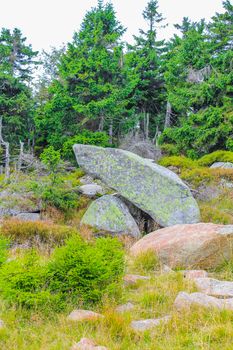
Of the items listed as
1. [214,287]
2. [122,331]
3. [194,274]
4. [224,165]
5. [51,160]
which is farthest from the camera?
[224,165]

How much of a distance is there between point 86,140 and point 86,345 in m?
16.4

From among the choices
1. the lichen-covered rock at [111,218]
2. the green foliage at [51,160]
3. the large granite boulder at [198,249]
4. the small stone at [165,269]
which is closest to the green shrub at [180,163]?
the lichen-covered rock at [111,218]

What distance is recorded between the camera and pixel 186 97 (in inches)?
835

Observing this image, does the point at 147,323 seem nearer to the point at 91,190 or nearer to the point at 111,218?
the point at 111,218

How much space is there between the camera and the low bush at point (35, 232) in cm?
842

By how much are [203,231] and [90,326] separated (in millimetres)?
3367

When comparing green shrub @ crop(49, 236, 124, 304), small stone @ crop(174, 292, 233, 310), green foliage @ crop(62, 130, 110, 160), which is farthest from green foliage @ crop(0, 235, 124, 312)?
green foliage @ crop(62, 130, 110, 160)

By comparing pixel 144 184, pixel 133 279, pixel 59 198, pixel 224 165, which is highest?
pixel 224 165

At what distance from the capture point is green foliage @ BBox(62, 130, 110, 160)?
19203 millimetres

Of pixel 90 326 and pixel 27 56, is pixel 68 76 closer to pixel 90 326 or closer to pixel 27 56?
pixel 27 56

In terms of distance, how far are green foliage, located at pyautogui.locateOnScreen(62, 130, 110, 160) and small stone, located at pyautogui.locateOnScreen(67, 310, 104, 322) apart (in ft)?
51.0

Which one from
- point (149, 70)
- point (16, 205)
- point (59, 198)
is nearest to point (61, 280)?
point (59, 198)

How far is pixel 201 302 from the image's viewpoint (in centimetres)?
408

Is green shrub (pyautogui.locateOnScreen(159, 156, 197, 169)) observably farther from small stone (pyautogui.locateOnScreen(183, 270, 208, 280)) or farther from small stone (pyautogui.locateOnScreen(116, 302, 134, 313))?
small stone (pyautogui.locateOnScreen(116, 302, 134, 313))
